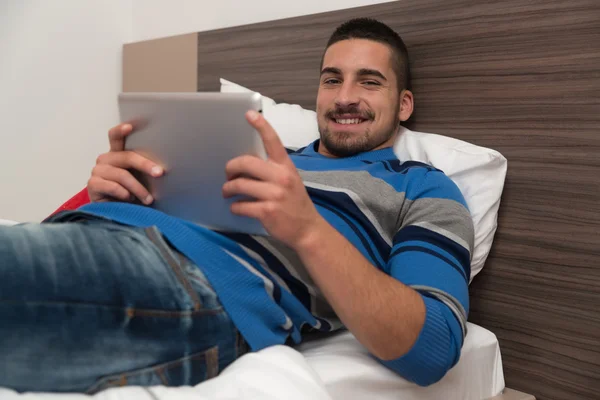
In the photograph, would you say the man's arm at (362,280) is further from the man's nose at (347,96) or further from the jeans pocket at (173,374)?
the man's nose at (347,96)

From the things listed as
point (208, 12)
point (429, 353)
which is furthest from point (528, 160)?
point (208, 12)

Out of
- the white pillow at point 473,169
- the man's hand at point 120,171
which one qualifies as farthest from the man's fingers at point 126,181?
the white pillow at point 473,169

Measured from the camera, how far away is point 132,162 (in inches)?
42.0

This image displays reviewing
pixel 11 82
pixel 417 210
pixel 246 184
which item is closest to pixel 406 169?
pixel 417 210

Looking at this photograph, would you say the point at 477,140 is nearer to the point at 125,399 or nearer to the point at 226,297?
the point at 226,297

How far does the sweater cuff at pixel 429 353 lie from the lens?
1003 mm

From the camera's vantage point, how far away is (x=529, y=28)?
4.35 feet

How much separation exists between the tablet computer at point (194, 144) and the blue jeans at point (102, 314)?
0.28ft

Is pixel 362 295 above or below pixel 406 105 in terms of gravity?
below

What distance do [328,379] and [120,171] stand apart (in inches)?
19.0

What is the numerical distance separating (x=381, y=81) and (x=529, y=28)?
336mm

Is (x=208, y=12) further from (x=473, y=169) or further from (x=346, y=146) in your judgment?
(x=473, y=169)

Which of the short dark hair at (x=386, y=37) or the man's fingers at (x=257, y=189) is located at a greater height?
the short dark hair at (x=386, y=37)

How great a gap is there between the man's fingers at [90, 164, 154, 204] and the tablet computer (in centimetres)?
1
